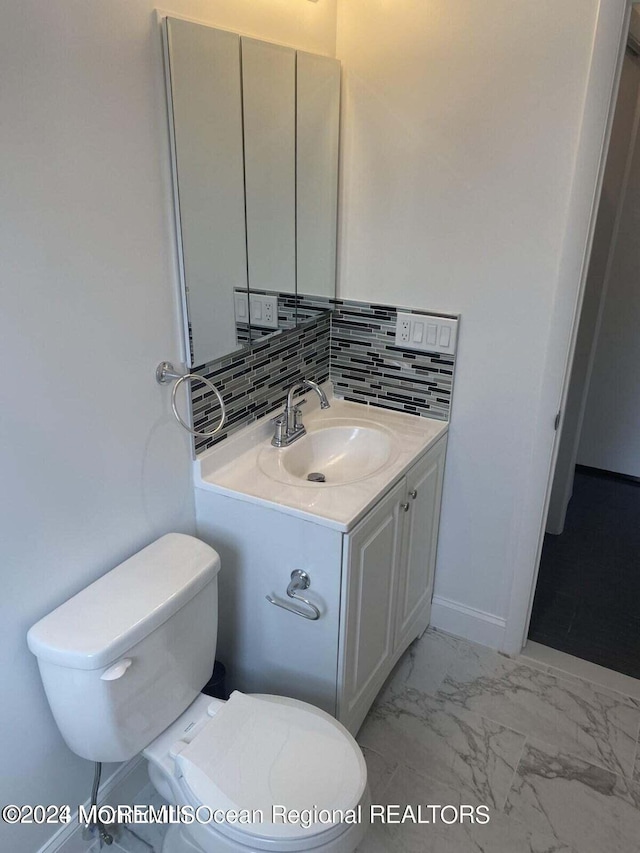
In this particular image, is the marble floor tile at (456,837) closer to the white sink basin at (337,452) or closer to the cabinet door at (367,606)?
the cabinet door at (367,606)

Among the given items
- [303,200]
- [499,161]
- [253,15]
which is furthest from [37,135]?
[499,161]

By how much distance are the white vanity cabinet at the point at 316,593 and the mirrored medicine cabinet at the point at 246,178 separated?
486 mm

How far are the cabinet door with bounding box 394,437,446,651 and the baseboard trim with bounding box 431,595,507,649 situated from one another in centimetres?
6

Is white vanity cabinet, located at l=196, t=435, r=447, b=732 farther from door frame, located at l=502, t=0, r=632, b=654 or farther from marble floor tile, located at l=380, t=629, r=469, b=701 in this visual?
door frame, located at l=502, t=0, r=632, b=654

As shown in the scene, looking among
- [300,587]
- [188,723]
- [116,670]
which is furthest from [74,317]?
[188,723]

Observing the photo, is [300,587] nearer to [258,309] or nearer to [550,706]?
[258,309]

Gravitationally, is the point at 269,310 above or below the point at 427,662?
above

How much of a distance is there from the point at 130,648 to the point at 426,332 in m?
1.25

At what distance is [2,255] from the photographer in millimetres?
1115

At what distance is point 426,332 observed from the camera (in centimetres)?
199

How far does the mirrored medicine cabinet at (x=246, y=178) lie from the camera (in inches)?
56.8

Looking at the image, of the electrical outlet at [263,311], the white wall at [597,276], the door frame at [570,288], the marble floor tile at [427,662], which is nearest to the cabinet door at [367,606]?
the marble floor tile at [427,662]

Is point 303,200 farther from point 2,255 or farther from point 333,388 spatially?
point 2,255

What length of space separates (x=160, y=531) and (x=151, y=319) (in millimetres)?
547
